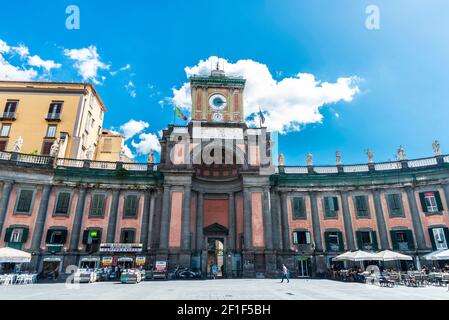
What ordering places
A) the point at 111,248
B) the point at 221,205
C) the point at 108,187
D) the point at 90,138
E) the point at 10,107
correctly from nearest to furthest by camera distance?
the point at 111,248
the point at 108,187
the point at 221,205
the point at 10,107
the point at 90,138

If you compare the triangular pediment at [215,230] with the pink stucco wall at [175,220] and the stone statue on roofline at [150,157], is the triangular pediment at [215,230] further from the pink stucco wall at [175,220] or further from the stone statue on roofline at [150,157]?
the stone statue on roofline at [150,157]

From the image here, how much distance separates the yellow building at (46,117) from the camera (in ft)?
120

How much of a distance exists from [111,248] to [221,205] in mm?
13192

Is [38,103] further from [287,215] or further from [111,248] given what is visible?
[287,215]

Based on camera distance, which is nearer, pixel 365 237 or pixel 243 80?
pixel 365 237

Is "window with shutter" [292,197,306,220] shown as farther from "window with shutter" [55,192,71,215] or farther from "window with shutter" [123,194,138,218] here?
"window with shutter" [55,192,71,215]

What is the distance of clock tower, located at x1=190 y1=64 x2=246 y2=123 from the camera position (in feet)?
122

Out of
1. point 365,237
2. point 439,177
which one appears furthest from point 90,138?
point 439,177

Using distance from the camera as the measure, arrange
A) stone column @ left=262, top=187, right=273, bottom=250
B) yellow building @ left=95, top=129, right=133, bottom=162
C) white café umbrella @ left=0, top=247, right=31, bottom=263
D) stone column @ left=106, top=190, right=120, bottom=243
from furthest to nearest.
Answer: yellow building @ left=95, top=129, right=133, bottom=162 < stone column @ left=106, top=190, right=120, bottom=243 < stone column @ left=262, top=187, right=273, bottom=250 < white café umbrella @ left=0, top=247, right=31, bottom=263

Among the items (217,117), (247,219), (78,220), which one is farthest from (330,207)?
(78,220)

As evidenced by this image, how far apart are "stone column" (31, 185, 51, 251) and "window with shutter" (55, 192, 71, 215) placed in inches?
41.4

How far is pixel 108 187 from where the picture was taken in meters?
32.8

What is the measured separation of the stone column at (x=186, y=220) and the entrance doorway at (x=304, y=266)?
12423 millimetres

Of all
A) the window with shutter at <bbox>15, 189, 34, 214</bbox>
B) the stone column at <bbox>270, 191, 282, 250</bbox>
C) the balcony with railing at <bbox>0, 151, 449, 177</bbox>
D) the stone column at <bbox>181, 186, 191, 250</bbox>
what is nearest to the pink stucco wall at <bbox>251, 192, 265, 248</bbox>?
the stone column at <bbox>270, 191, 282, 250</bbox>
